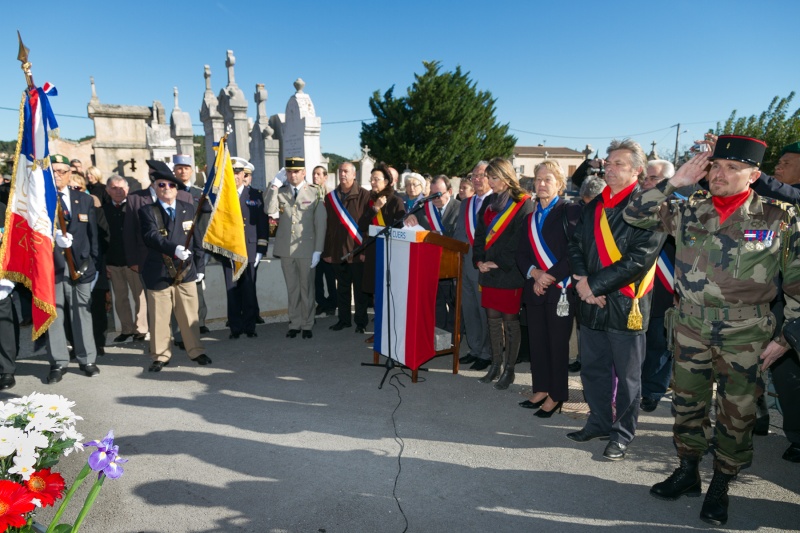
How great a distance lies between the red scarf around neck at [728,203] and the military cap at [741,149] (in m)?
0.18

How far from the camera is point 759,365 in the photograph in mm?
2982

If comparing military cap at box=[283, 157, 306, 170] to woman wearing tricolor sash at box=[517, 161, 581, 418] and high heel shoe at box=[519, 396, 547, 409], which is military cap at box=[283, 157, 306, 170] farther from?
high heel shoe at box=[519, 396, 547, 409]

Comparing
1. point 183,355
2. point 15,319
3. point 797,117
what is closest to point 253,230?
point 183,355

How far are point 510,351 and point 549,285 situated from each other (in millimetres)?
980

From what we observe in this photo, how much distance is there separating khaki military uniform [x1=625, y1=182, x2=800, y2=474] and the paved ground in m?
0.52

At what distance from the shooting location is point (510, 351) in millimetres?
4969

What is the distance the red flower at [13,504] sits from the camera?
5.16ft

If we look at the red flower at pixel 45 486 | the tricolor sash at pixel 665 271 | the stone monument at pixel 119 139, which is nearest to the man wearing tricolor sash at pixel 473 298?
the tricolor sash at pixel 665 271

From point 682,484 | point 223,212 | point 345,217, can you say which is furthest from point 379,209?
point 682,484

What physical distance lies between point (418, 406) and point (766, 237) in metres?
2.85

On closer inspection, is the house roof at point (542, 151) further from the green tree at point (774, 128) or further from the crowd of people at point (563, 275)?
the crowd of people at point (563, 275)

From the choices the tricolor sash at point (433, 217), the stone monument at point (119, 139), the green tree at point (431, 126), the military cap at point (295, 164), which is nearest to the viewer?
the tricolor sash at point (433, 217)

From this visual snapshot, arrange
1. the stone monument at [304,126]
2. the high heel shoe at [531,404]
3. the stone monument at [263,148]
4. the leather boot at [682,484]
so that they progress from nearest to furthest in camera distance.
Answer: the leather boot at [682,484] → the high heel shoe at [531,404] → the stone monument at [304,126] → the stone monument at [263,148]

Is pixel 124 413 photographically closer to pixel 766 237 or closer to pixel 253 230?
pixel 253 230
